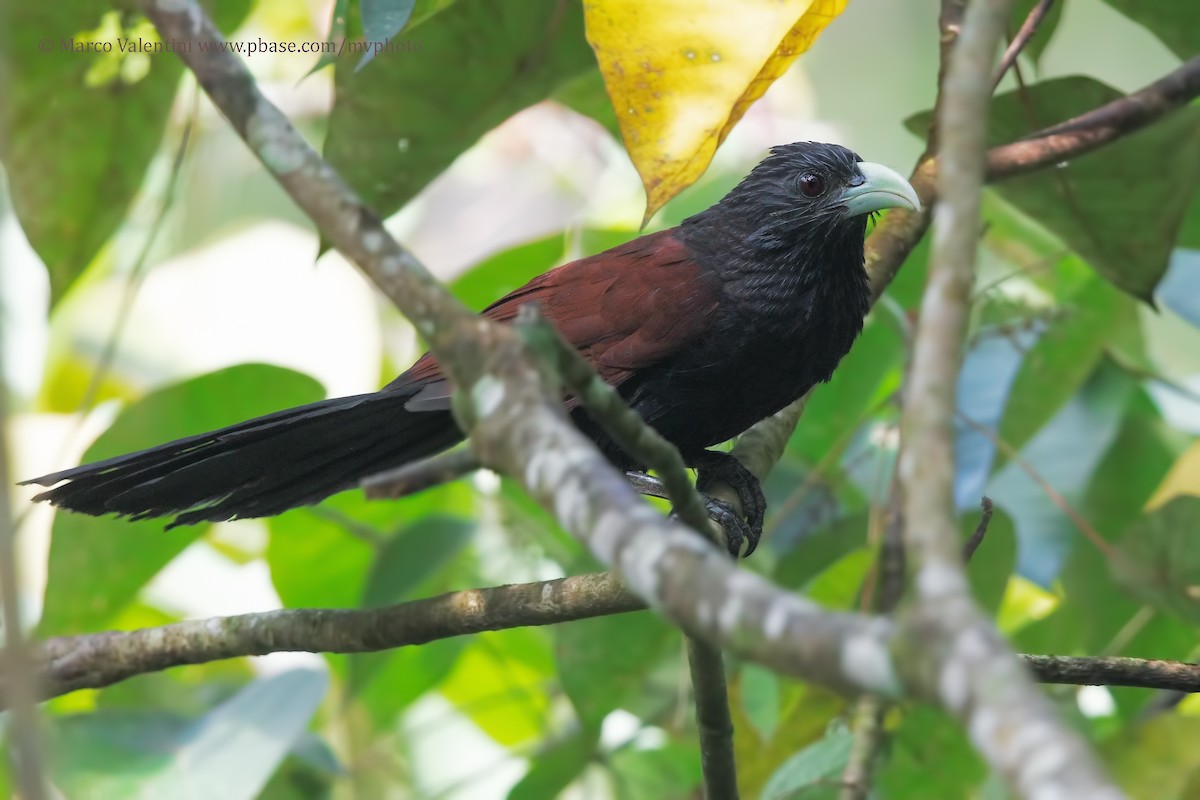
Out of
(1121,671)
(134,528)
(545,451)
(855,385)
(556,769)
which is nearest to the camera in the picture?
(545,451)

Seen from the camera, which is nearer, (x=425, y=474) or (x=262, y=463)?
(x=425, y=474)

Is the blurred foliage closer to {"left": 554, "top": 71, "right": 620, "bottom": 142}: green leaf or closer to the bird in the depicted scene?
{"left": 554, "top": 71, "right": 620, "bottom": 142}: green leaf

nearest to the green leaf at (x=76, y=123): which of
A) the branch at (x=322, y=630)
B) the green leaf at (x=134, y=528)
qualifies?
the green leaf at (x=134, y=528)

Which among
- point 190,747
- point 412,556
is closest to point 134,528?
point 190,747

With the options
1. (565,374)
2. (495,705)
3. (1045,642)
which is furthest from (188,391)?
(1045,642)

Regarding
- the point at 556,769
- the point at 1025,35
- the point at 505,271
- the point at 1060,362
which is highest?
the point at 505,271

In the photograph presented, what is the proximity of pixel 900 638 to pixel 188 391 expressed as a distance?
2.05 meters

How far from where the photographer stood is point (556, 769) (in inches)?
95.0

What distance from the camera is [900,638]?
735 millimetres

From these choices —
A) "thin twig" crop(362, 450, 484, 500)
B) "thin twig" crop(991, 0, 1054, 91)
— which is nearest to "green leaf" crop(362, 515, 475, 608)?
"thin twig" crop(991, 0, 1054, 91)

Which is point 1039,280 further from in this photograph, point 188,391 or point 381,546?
point 188,391

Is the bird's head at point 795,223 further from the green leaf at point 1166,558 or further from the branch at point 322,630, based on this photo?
the branch at point 322,630

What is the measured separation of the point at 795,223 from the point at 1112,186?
23.8 inches

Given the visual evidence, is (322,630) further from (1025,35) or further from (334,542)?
(1025,35)
